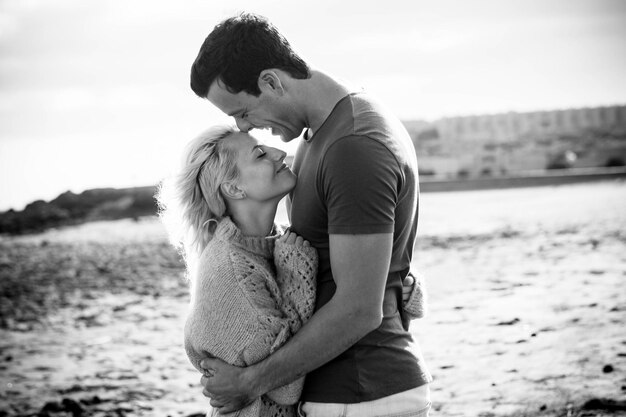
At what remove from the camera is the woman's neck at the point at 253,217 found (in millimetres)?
2750

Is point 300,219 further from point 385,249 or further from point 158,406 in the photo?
point 158,406

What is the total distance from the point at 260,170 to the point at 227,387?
0.76 meters

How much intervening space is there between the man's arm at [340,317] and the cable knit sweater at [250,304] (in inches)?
2.6

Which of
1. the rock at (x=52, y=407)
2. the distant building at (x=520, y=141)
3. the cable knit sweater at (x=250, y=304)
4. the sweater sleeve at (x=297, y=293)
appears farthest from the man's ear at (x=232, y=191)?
the distant building at (x=520, y=141)

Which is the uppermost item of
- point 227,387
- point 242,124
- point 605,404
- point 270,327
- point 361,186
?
point 242,124

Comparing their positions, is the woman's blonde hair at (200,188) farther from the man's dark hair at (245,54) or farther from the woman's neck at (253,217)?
the man's dark hair at (245,54)

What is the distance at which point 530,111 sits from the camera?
37.0 m

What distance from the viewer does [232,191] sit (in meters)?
2.73

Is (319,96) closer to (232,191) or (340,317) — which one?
(232,191)

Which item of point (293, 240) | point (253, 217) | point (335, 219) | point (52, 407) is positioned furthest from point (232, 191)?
point (52, 407)

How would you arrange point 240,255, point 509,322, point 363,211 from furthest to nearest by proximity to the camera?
point 509,322
point 240,255
point 363,211

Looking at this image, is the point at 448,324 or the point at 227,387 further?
the point at 448,324

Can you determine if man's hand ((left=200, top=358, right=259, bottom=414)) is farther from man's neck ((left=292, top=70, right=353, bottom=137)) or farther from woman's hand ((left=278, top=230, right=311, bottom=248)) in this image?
man's neck ((left=292, top=70, right=353, bottom=137))

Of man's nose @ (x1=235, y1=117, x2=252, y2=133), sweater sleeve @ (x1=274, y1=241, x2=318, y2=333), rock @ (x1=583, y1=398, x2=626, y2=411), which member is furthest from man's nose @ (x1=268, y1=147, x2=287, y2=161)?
rock @ (x1=583, y1=398, x2=626, y2=411)
